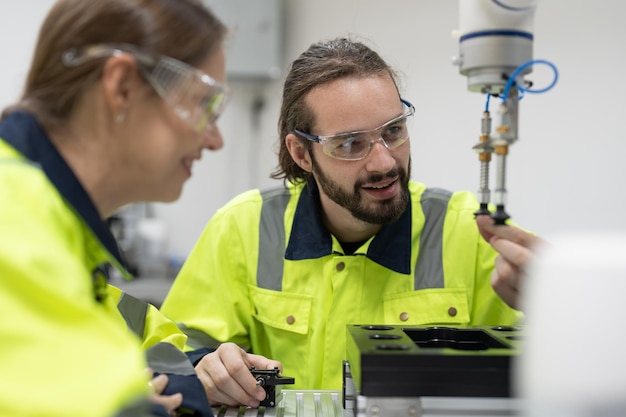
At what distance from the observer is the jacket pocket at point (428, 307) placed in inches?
63.5

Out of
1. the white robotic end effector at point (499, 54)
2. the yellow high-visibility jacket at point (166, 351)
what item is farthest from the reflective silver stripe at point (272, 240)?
the white robotic end effector at point (499, 54)

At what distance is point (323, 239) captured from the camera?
1.70m

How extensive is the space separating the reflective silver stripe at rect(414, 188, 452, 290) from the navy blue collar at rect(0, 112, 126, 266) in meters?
0.95

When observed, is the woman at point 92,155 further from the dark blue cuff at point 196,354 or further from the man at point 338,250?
the man at point 338,250

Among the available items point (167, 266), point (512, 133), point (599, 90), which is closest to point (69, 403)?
point (512, 133)

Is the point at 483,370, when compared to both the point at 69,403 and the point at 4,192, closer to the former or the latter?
the point at 69,403

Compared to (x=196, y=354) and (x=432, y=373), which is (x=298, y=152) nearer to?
(x=196, y=354)

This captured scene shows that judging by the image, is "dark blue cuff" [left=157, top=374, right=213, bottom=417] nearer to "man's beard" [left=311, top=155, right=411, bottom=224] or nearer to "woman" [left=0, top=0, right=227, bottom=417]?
"woman" [left=0, top=0, right=227, bottom=417]

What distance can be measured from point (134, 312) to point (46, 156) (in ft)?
1.53

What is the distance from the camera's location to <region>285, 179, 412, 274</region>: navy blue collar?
65.2 inches

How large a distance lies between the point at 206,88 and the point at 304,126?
729 mm

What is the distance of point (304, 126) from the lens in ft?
5.64

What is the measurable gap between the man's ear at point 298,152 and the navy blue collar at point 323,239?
0.23ft

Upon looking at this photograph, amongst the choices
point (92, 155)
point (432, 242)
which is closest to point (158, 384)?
point (92, 155)
